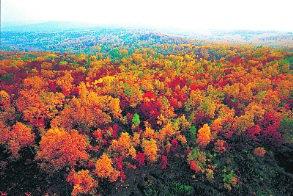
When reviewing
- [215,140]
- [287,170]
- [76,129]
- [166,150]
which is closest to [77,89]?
[76,129]

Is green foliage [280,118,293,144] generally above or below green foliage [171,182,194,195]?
above

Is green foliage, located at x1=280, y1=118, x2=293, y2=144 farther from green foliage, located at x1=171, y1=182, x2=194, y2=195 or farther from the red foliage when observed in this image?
the red foliage

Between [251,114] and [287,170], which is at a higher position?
[251,114]

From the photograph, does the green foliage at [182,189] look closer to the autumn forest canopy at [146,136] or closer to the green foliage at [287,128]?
the autumn forest canopy at [146,136]

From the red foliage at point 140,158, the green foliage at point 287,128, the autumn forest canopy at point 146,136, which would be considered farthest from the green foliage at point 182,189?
the green foliage at point 287,128

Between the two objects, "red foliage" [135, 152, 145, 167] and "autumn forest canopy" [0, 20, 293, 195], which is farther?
"red foliage" [135, 152, 145, 167]

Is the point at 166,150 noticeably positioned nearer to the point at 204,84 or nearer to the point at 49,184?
the point at 49,184

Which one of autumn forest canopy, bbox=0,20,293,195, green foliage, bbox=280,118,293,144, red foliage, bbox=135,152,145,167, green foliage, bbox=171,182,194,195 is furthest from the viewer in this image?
green foliage, bbox=280,118,293,144

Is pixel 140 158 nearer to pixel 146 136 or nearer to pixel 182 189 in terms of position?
pixel 146 136

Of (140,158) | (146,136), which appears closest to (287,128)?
(146,136)

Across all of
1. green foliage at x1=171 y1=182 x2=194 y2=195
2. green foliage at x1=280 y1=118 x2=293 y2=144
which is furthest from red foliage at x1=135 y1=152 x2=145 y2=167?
green foliage at x1=280 y1=118 x2=293 y2=144

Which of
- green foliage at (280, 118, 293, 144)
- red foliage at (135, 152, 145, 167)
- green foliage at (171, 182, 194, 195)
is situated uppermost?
green foliage at (280, 118, 293, 144)
